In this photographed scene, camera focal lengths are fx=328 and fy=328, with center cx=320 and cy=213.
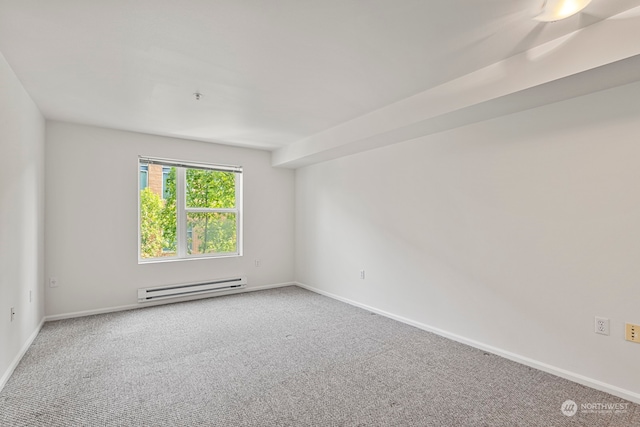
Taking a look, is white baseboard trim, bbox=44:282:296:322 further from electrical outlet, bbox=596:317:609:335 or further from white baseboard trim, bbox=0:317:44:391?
electrical outlet, bbox=596:317:609:335

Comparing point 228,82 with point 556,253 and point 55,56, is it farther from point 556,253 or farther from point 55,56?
point 556,253

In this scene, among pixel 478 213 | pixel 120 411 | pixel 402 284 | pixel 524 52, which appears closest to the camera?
pixel 120 411

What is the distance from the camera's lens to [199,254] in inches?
188

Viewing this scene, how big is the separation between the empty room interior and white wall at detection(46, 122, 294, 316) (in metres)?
0.02

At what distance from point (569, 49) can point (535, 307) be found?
72.4 inches

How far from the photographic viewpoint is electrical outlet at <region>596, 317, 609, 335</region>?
2219 millimetres

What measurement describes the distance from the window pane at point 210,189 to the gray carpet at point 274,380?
1852 millimetres

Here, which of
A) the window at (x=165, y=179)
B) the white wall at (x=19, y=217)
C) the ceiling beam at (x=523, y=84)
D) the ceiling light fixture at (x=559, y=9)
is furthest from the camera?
the window at (x=165, y=179)

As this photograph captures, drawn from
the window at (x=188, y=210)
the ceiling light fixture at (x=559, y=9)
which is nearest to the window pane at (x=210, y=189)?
the window at (x=188, y=210)

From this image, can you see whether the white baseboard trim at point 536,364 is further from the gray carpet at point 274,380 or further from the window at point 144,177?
the window at point 144,177

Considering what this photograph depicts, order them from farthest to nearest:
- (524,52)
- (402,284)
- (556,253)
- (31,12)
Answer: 1. (402,284)
2. (556,253)
3. (524,52)
4. (31,12)

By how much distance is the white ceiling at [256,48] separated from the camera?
1.76m

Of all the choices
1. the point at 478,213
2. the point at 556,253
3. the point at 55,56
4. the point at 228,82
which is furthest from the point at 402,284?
the point at 55,56

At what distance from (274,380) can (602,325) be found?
2296 millimetres
